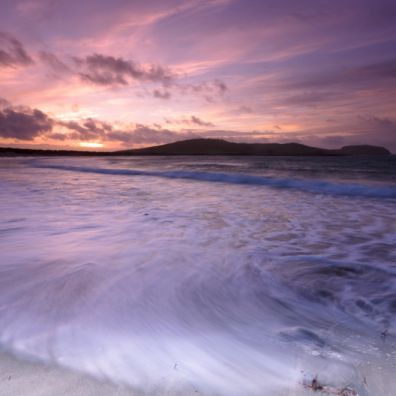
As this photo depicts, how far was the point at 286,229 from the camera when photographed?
20.3 feet

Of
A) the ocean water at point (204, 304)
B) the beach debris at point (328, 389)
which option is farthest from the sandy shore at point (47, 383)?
the beach debris at point (328, 389)

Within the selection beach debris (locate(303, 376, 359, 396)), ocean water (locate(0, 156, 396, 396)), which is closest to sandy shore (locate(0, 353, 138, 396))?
ocean water (locate(0, 156, 396, 396))

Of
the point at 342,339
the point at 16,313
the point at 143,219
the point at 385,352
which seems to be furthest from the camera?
the point at 143,219

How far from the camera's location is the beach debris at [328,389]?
5.60ft

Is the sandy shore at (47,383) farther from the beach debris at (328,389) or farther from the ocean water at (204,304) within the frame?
the beach debris at (328,389)

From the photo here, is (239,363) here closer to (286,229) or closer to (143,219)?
(286,229)

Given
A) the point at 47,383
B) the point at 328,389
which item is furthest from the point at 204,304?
the point at 47,383

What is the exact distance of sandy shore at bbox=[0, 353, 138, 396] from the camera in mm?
1616

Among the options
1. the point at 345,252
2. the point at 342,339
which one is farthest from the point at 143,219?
the point at 342,339

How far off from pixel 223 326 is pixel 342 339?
2.83ft

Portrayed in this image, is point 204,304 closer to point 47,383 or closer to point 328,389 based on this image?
point 328,389

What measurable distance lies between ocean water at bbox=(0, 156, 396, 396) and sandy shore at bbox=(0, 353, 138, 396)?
7 cm

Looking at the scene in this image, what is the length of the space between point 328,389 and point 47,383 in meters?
1.46

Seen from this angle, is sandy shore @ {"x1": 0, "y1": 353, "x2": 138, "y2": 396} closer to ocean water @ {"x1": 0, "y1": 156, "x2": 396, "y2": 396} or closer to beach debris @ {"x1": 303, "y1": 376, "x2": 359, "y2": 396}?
ocean water @ {"x1": 0, "y1": 156, "x2": 396, "y2": 396}
